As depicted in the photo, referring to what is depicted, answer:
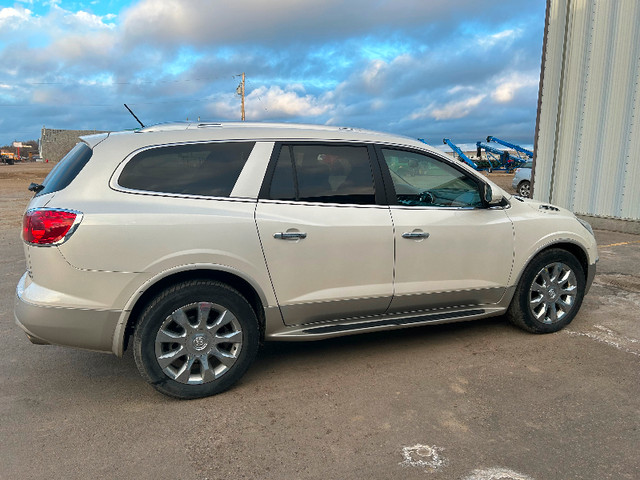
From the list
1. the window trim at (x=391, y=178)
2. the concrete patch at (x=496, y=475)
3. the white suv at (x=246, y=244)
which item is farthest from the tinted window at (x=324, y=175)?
the concrete patch at (x=496, y=475)

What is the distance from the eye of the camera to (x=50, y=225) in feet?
9.67

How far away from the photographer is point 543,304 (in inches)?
172

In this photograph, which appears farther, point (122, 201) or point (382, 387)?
point (382, 387)

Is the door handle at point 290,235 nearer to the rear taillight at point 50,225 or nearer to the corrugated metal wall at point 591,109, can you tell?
the rear taillight at point 50,225

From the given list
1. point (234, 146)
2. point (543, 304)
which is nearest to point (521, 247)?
point (543, 304)

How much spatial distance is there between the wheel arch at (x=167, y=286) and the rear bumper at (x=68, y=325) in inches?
2.3

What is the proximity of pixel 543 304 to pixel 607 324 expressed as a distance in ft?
2.79

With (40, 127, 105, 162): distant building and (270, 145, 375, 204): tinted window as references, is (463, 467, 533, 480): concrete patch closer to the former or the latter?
(270, 145, 375, 204): tinted window

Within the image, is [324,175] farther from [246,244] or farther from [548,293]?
[548,293]

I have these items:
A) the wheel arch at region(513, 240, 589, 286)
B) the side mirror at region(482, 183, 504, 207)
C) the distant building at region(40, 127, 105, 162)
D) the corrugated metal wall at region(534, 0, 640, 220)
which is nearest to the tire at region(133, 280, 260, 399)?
the side mirror at region(482, 183, 504, 207)

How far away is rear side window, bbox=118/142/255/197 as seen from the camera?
10.4 feet

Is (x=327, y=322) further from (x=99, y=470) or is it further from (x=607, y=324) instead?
(x=607, y=324)

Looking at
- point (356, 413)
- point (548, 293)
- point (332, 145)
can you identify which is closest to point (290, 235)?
point (332, 145)

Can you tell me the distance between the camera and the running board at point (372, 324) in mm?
3520
